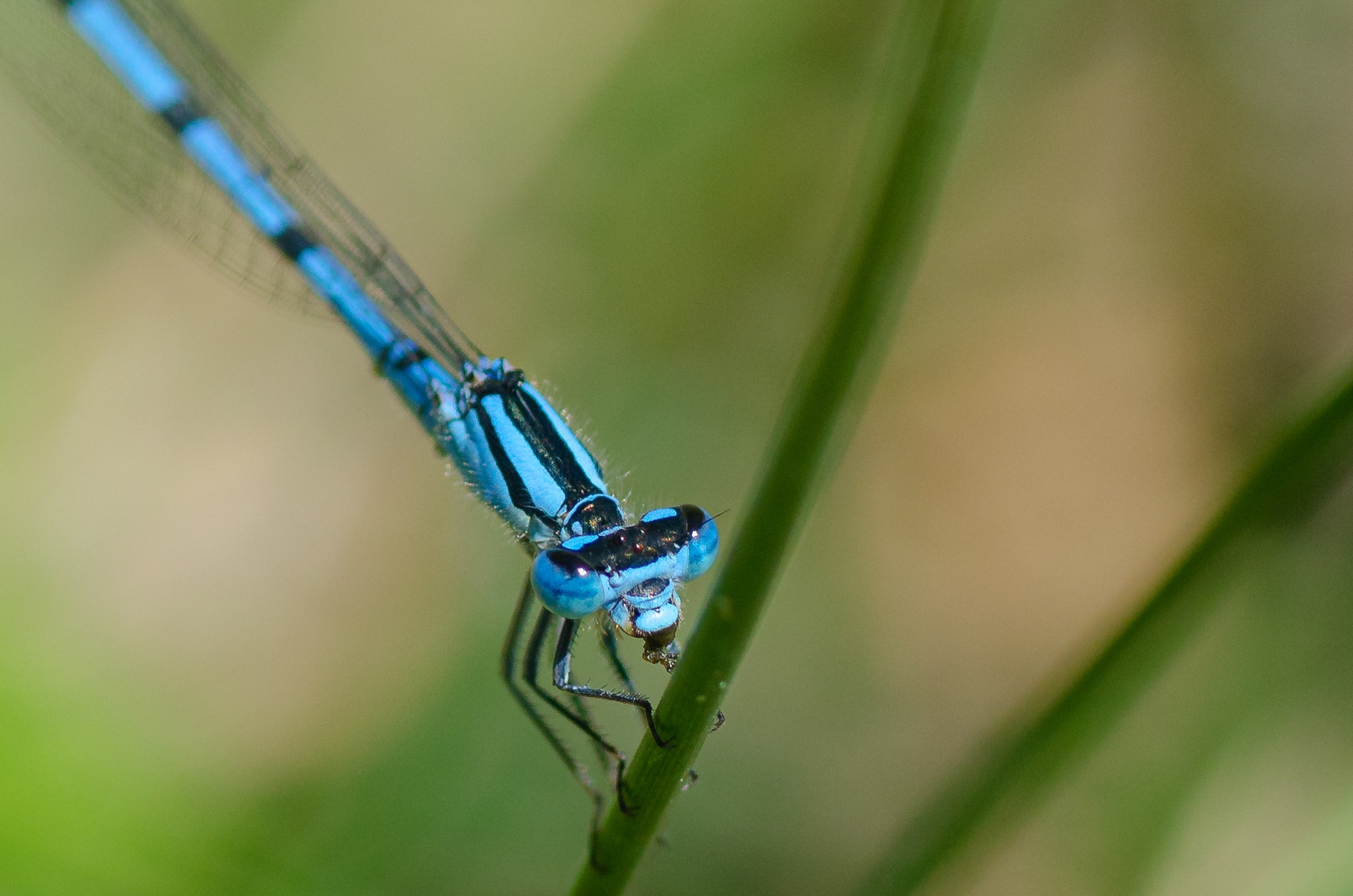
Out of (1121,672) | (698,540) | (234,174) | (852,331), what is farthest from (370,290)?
(852,331)

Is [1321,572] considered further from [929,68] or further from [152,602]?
[152,602]

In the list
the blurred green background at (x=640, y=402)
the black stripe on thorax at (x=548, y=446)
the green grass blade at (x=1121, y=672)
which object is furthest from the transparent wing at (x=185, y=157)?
the green grass blade at (x=1121, y=672)

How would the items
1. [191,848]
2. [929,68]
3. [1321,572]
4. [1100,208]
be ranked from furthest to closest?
[1100,208] → [191,848] → [1321,572] → [929,68]

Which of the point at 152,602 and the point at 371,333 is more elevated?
the point at 371,333

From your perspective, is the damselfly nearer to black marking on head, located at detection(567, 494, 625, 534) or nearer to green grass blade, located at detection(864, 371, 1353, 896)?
black marking on head, located at detection(567, 494, 625, 534)

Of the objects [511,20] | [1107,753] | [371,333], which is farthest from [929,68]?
[511,20]

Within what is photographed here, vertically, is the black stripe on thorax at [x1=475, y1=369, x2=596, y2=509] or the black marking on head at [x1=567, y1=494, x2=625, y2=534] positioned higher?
the black stripe on thorax at [x1=475, y1=369, x2=596, y2=509]

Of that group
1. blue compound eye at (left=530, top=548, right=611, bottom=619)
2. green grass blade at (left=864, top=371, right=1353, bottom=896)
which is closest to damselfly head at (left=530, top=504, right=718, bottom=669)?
blue compound eye at (left=530, top=548, right=611, bottom=619)
